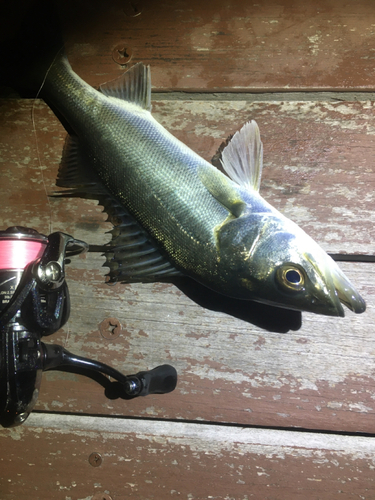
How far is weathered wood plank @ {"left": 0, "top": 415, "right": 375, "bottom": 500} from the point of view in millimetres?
1164

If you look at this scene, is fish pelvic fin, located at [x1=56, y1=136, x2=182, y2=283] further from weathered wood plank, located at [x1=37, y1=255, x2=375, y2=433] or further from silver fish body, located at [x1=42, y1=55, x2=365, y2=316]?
weathered wood plank, located at [x1=37, y1=255, x2=375, y2=433]

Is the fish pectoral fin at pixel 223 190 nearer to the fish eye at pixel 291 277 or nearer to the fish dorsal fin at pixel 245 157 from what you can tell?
the fish dorsal fin at pixel 245 157

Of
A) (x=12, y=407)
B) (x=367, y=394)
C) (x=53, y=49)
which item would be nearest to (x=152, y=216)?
(x=12, y=407)

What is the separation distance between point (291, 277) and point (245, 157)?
461 mm

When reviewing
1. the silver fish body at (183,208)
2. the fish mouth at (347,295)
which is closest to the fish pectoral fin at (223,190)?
the silver fish body at (183,208)

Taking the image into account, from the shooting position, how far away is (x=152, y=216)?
1127mm

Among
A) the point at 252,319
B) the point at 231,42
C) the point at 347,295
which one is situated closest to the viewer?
the point at 347,295

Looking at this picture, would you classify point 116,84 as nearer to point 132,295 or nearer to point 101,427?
point 132,295

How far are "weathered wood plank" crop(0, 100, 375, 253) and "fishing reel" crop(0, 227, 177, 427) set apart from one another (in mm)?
277

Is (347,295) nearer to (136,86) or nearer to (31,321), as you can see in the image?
(31,321)

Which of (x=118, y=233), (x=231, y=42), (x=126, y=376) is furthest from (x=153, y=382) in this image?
(x=231, y=42)

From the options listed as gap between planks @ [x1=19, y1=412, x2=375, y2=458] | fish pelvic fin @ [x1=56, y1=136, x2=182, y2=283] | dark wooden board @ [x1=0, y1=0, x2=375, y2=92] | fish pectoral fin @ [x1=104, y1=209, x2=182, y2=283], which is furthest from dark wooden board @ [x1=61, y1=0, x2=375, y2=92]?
Result: gap between planks @ [x1=19, y1=412, x2=375, y2=458]

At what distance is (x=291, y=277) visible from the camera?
3.21 feet

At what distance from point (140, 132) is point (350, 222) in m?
0.83
